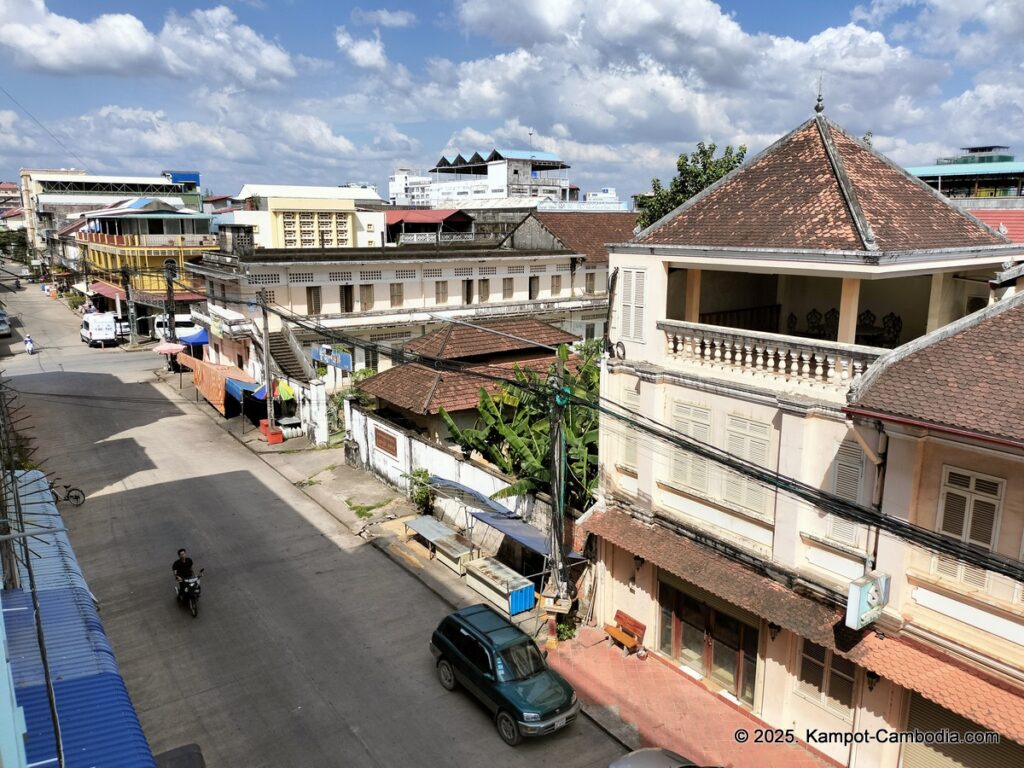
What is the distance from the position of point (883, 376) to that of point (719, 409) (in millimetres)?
3160

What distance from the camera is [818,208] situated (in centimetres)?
1234

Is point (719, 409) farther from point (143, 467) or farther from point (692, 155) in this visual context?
point (143, 467)

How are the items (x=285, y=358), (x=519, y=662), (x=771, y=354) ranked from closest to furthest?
(x=771, y=354) → (x=519, y=662) → (x=285, y=358)

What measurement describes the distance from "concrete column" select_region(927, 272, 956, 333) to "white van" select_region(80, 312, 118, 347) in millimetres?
50158

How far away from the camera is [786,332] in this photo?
15883 mm

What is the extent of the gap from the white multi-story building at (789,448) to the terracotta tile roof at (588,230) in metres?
30.0

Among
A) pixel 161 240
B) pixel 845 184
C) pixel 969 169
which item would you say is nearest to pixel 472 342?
pixel 845 184

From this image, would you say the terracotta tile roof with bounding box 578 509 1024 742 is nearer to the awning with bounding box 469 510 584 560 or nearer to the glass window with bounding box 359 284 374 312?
the awning with bounding box 469 510 584 560

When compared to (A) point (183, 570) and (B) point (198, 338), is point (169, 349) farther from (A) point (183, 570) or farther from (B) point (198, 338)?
(A) point (183, 570)

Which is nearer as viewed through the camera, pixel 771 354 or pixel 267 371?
pixel 771 354

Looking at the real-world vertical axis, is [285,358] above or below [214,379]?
above

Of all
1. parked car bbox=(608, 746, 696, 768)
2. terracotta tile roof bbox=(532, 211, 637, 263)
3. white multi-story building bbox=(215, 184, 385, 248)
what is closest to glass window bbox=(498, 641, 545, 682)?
parked car bbox=(608, 746, 696, 768)

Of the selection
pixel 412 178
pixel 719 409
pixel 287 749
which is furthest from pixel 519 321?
pixel 412 178

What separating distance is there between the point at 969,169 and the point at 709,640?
48524 mm
